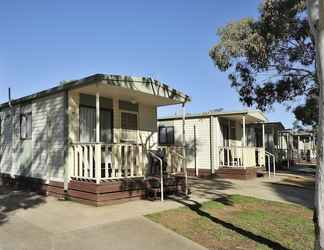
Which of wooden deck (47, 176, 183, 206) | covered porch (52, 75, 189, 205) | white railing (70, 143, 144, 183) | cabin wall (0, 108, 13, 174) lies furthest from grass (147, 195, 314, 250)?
cabin wall (0, 108, 13, 174)

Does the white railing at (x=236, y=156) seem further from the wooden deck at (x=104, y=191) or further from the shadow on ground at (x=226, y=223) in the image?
the wooden deck at (x=104, y=191)

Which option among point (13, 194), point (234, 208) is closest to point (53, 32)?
point (13, 194)

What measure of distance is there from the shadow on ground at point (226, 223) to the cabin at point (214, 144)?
6733 mm

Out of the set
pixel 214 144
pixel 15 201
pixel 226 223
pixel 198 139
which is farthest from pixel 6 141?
pixel 226 223

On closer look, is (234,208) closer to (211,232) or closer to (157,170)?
(211,232)

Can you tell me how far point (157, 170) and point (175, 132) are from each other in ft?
22.4

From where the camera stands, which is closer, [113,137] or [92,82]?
[92,82]

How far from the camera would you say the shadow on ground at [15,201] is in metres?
7.66

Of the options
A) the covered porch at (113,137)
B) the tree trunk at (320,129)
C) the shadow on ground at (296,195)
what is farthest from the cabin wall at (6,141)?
the tree trunk at (320,129)

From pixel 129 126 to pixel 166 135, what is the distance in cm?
658

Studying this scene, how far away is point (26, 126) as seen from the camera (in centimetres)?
1174

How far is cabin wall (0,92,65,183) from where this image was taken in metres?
9.90

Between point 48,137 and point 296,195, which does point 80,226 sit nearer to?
point 48,137

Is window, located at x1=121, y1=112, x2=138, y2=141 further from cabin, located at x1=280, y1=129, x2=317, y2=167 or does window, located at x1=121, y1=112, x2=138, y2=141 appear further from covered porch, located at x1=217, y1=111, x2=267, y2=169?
cabin, located at x1=280, y1=129, x2=317, y2=167
